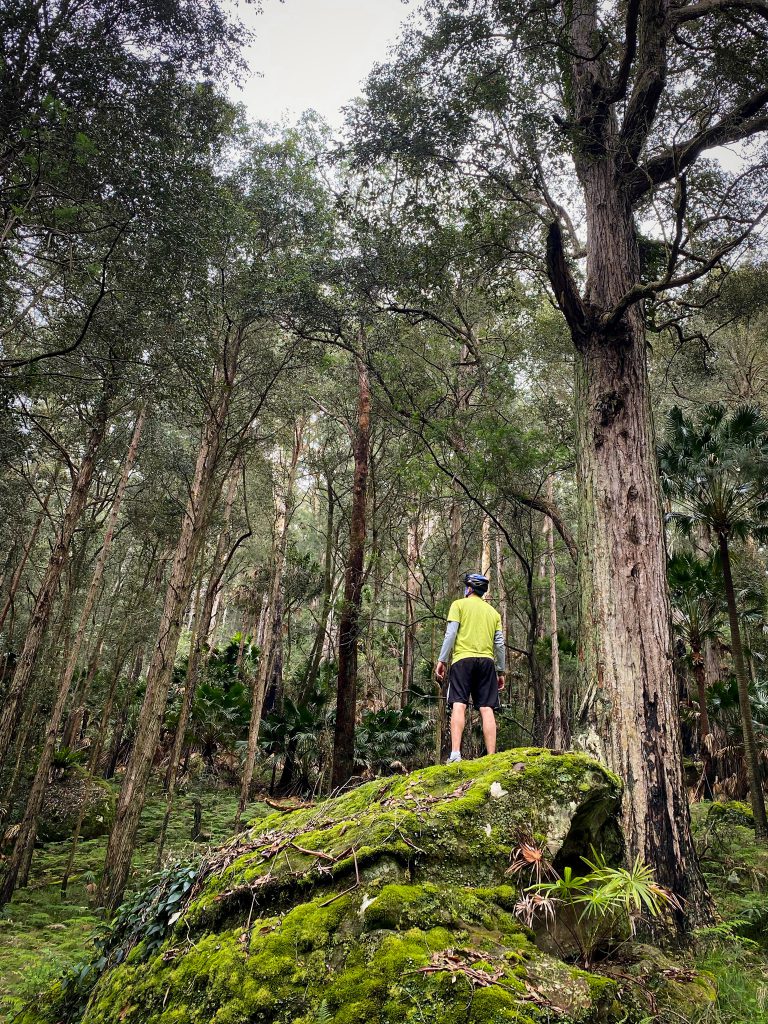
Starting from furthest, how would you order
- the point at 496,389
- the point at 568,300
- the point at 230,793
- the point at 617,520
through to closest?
the point at 230,793 → the point at 496,389 → the point at 568,300 → the point at 617,520

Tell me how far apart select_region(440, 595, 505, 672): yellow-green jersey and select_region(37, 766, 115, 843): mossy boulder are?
10.8 metres

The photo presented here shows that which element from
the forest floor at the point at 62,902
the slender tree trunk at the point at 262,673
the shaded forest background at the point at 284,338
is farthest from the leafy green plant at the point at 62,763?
the slender tree trunk at the point at 262,673

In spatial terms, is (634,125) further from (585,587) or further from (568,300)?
(585,587)

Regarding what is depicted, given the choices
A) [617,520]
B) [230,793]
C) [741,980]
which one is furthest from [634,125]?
[230,793]

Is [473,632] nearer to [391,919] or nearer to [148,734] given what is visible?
[391,919]

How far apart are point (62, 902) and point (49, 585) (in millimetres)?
5077

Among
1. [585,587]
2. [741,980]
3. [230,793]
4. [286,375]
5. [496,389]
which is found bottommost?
[230,793]

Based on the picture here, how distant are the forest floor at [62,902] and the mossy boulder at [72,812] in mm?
436

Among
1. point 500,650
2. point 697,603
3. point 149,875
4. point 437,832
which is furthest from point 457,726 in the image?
point 697,603

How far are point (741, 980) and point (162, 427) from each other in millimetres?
17661

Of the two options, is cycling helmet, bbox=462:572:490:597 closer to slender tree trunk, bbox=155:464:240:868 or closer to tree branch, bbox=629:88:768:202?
tree branch, bbox=629:88:768:202

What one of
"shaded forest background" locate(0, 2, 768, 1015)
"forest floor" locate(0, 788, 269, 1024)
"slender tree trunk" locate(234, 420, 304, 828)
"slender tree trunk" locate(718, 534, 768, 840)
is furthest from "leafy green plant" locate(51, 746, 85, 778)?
"slender tree trunk" locate(718, 534, 768, 840)

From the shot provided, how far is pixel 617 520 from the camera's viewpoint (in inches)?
204

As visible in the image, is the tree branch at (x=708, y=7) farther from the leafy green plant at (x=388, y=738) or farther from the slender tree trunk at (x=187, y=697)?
the leafy green plant at (x=388, y=738)
